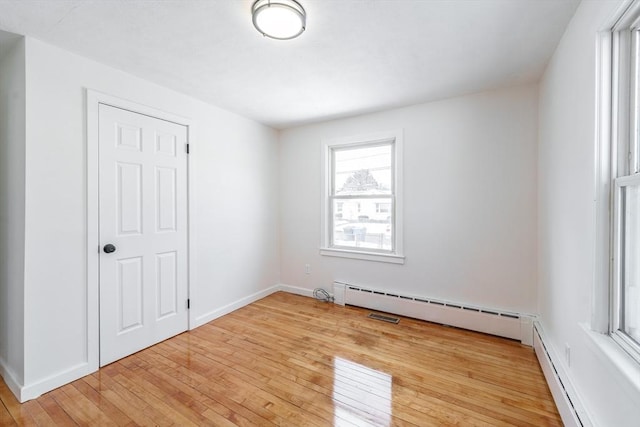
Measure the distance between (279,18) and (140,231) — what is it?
213 centimetres

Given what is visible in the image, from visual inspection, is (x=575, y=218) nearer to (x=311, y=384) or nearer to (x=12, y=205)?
(x=311, y=384)

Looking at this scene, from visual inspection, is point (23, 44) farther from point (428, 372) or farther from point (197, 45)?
point (428, 372)

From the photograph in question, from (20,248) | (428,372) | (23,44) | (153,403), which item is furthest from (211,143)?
(428,372)

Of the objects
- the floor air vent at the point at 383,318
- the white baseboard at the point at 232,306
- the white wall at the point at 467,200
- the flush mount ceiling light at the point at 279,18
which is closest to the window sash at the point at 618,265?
the white wall at the point at 467,200

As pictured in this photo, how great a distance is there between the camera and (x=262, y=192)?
3949 millimetres

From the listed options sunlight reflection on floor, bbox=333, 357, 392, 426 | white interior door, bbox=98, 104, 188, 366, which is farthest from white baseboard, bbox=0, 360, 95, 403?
sunlight reflection on floor, bbox=333, 357, 392, 426

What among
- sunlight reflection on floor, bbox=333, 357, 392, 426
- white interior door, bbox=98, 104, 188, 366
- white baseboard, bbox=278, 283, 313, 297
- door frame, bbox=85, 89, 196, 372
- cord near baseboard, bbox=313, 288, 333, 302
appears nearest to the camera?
sunlight reflection on floor, bbox=333, 357, 392, 426

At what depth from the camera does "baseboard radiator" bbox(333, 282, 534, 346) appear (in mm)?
2635

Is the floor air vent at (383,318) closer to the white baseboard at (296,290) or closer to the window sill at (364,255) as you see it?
the window sill at (364,255)

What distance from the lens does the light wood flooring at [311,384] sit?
1706 mm

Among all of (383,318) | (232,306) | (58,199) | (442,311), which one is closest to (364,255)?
(383,318)

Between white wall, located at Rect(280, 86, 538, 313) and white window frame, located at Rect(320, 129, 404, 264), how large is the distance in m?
0.07

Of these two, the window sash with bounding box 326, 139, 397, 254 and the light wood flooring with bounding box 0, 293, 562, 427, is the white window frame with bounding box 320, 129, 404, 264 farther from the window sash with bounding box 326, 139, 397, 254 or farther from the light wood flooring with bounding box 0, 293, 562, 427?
the light wood flooring with bounding box 0, 293, 562, 427

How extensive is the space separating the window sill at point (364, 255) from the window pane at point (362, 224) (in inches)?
4.2
